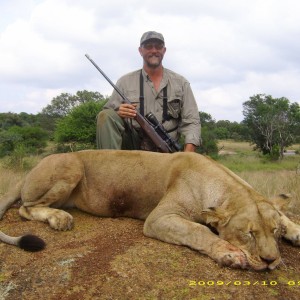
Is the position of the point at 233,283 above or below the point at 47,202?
below

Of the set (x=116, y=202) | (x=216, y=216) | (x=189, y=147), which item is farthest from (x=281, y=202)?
(x=189, y=147)

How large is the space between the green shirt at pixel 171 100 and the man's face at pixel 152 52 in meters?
0.19

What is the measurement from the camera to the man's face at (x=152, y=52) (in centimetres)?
623

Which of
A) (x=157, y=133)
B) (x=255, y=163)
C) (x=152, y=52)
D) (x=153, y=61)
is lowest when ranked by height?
(x=255, y=163)

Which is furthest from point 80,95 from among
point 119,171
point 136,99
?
point 119,171

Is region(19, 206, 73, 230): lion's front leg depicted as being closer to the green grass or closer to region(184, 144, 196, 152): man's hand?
region(184, 144, 196, 152): man's hand

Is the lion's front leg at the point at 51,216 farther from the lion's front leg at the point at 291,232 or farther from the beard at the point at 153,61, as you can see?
the beard at the point at 153,61

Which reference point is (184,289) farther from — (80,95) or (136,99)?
(80,95)

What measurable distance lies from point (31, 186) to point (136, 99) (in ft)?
7.59

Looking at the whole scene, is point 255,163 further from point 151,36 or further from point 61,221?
point 61,221

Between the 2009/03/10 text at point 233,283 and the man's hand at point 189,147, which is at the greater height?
the man's hand at point 189,147

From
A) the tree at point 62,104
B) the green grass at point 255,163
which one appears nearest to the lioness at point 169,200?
the green grass at point 255,163

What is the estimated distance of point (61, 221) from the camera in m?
3.87

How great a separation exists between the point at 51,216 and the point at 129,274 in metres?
1.39
